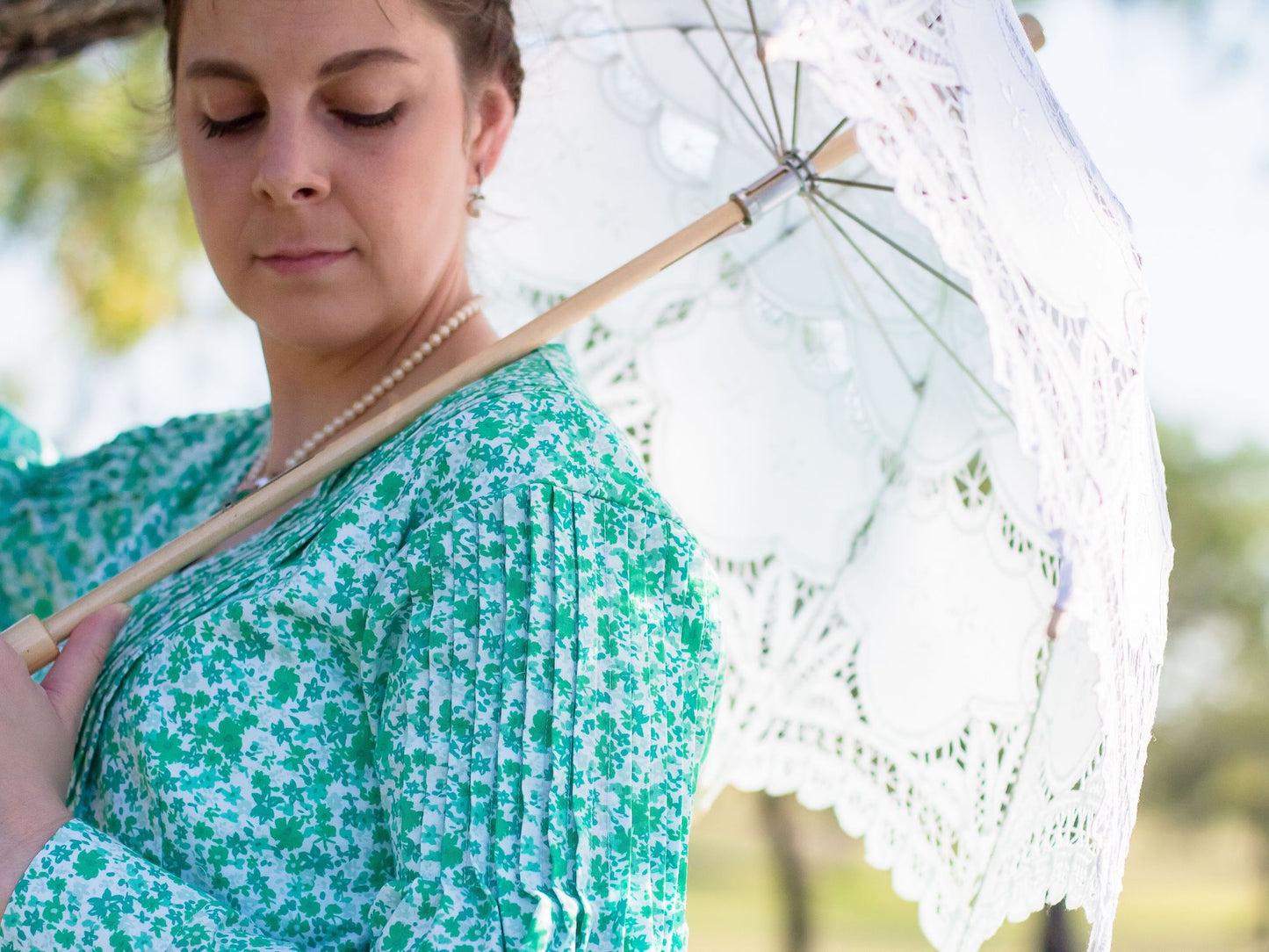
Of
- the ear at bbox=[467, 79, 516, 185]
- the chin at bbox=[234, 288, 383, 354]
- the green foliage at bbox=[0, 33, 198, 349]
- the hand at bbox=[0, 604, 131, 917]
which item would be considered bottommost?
the hand at bbox=[0, 604, 131, 917]

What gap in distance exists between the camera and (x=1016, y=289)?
3.59 feet

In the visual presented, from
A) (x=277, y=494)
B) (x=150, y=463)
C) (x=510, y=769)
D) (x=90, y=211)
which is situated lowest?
(x=510, y=769)

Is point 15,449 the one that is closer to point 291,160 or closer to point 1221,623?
point 291,160

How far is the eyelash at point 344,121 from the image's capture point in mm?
1528

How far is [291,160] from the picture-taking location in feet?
4.91

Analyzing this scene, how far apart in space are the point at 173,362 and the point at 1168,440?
36.5ft

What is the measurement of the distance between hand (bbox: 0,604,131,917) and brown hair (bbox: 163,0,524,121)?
29.7 inches

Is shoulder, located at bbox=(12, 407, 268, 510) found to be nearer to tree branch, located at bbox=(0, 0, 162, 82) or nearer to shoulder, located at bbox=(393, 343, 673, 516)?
tree branch, located at bbox=(0, 0, 162, 82)

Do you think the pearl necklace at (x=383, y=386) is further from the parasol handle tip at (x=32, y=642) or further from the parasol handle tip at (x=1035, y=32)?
the parasol handle tip at (x=1035, y=32)

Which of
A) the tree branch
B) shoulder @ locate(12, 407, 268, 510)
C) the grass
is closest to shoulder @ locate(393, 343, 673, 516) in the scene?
shoulder @ locate(12, 407, 268, 510)

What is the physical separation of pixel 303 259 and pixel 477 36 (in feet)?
1.17

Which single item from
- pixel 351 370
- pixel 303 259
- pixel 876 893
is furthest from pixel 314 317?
pixel 876 893

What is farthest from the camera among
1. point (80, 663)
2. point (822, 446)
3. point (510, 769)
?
point (822, 446)

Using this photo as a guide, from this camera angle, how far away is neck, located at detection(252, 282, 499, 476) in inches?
69.3
